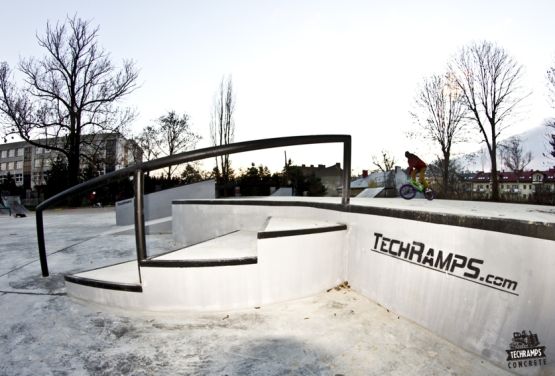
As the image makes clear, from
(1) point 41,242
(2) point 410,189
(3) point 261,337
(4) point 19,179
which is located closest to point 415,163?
(2) point 410,189

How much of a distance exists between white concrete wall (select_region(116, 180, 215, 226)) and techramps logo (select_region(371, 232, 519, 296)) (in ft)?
22.0

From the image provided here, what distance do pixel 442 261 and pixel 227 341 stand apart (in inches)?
64.4

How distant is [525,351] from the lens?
1754 mm

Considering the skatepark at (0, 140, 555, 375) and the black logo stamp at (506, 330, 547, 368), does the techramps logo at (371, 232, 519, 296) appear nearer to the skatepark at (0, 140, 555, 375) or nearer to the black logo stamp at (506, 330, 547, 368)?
the skatepark at (0, 140, 555, 375)

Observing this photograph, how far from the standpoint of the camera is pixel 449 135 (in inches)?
1001

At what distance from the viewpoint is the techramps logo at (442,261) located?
6.35 feet

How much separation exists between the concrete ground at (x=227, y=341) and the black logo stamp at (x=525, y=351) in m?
0.11

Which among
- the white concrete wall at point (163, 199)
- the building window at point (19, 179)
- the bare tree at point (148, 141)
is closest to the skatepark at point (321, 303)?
the white concrete wall at point (163, 199)

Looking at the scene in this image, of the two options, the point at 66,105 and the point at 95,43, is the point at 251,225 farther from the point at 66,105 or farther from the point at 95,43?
the point at 95,43

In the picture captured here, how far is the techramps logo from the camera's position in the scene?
6.35ft

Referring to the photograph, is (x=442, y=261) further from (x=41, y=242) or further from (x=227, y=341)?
(x=41, y=242)

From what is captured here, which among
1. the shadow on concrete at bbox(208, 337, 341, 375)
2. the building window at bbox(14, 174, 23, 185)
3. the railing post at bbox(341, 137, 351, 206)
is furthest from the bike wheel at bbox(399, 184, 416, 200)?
the building window at bbox(14, 174, 23, 185)

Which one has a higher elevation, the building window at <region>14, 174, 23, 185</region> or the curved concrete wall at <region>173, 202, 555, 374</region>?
the building window at <region>14, 174, 23, 185</region>

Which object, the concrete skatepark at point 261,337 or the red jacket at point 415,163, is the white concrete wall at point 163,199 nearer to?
the red jacket at point 415,163
